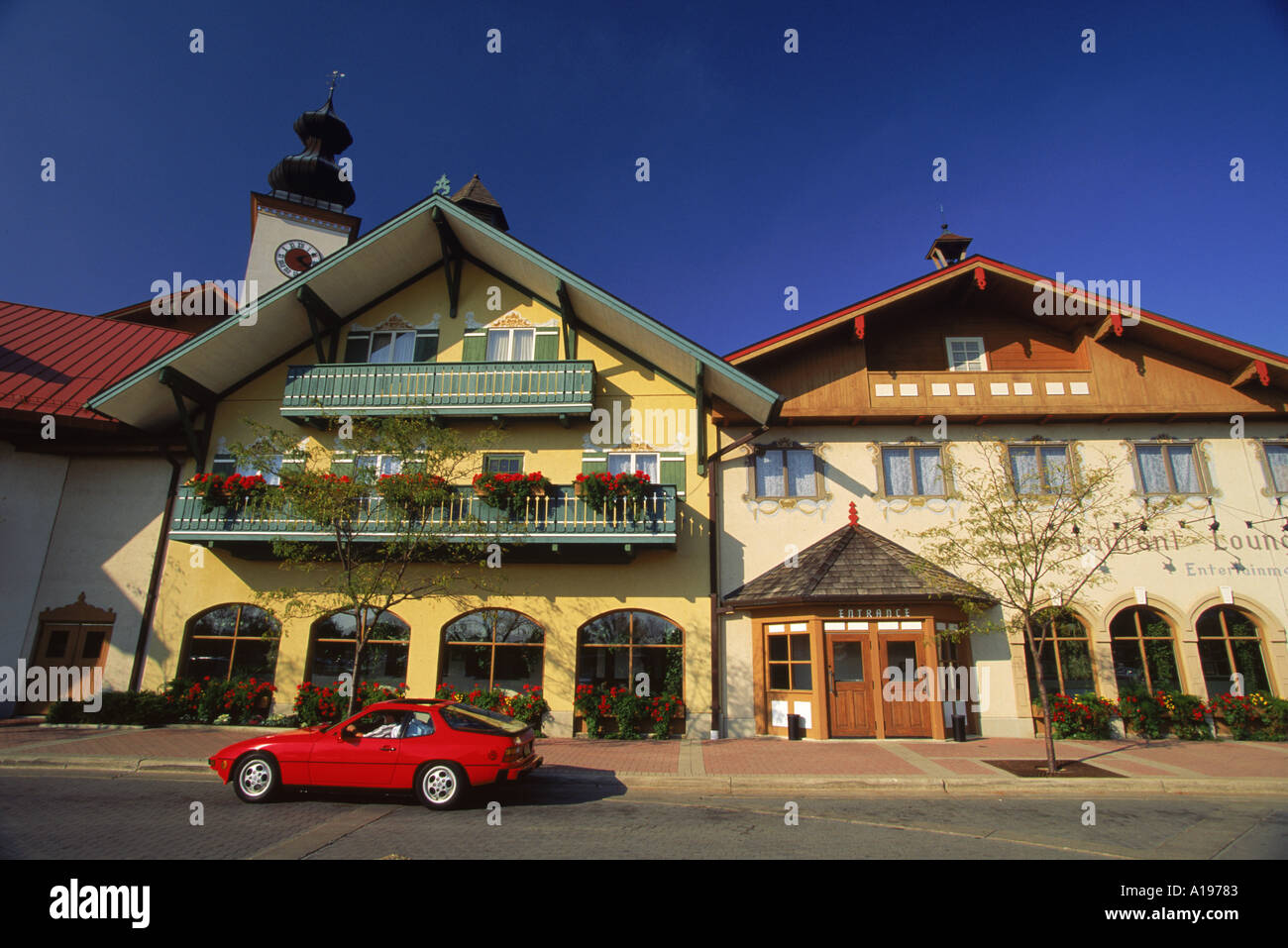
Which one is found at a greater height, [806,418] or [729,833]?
[806,418]

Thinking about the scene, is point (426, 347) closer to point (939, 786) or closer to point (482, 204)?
point (482, 204)

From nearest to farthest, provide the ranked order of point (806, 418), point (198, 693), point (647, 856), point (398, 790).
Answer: point (647, 856) < point (398, 790) < point (198, 693) < point (806, 418)

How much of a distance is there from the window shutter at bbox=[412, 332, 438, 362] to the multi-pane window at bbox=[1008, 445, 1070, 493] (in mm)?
16395

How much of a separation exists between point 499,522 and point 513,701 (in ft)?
14.4

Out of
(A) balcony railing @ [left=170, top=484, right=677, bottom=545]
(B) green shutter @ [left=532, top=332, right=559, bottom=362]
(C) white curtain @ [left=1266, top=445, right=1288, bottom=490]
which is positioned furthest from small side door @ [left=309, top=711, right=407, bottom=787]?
(C) white curtain @ [left=1266, top=445, right=1288, bottom=490]

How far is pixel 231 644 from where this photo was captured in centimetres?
1825

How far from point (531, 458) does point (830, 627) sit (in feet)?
29.3

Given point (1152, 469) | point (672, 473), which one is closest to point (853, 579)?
point (672, 473)

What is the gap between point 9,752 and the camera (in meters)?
13.1

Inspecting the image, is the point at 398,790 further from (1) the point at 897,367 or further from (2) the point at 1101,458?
(2) the point at 1101,458

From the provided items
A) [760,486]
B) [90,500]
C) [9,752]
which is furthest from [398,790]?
[90,500]

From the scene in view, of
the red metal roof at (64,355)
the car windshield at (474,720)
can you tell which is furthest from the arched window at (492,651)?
the red metal roof at (64,355)

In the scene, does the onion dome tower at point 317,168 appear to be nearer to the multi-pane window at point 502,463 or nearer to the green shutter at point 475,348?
the green shutter at point 475,348

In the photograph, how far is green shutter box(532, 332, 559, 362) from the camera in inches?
776
